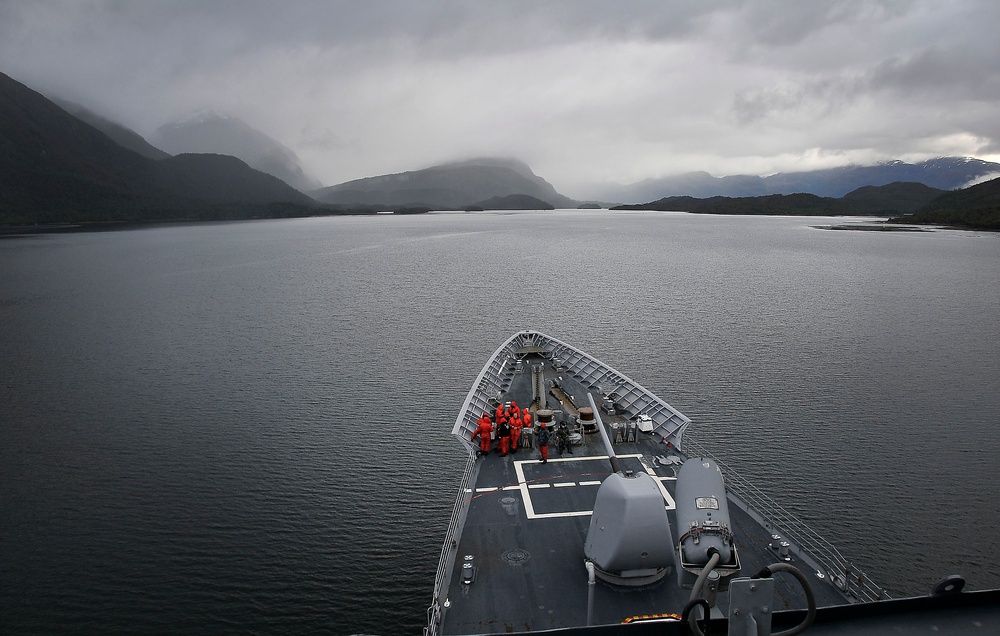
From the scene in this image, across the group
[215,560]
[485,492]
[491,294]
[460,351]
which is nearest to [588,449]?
[485,492]

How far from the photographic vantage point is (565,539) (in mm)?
15672

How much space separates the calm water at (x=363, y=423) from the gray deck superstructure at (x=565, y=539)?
15.5ft

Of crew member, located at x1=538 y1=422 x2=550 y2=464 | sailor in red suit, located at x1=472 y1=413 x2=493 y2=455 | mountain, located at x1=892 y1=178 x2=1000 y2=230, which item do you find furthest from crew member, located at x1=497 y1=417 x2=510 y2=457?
mountain, located at x1=892 y1=178 x2=1000 y2=230

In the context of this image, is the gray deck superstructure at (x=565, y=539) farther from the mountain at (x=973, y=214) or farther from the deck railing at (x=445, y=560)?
the mountain at (x=973, y=214)

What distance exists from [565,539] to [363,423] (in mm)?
19274

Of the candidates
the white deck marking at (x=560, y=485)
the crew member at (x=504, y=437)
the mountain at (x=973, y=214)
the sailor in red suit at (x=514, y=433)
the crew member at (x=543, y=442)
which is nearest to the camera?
the white deck marking at (x=560, y=485)

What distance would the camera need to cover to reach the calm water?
2058 centimetres

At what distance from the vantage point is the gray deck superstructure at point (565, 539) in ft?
42.3

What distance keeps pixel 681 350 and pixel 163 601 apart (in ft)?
121

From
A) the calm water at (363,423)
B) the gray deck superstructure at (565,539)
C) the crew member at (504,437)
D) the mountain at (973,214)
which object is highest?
the mountain at (973,214)

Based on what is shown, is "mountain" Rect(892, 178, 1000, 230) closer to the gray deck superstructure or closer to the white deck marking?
the gray deck superstructure

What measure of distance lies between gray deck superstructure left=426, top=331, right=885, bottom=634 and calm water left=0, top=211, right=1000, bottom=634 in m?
4.73

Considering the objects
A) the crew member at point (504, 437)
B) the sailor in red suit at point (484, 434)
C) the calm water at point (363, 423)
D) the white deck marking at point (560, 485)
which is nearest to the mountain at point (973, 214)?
the calm water at point (363, 423)

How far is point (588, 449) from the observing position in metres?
21.2
